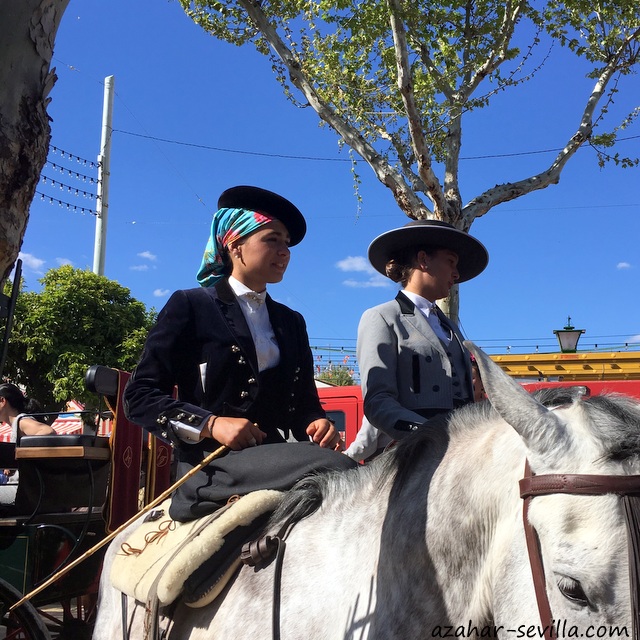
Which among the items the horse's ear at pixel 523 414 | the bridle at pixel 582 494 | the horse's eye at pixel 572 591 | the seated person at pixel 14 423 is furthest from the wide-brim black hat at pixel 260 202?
the seated person at pixel 14 423

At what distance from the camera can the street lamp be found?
39.9ft

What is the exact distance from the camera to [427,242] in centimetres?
304

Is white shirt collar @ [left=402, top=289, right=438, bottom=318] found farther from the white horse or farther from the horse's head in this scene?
the horse's head

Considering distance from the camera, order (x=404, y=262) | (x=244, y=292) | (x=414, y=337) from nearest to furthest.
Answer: (x=244, y=292) → (x=414, y=337) → (x=404, y=262)

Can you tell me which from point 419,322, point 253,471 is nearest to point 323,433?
point 253,471

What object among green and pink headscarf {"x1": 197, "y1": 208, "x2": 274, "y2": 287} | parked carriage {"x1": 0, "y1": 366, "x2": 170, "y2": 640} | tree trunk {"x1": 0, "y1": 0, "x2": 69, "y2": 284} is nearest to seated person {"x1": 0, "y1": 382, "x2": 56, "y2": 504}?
parked carriage {"x1": 0, "y1": 366, "x2": 170, "y2": 640}

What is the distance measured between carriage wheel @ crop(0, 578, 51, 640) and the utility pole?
17817 mm

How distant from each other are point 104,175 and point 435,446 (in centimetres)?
2254

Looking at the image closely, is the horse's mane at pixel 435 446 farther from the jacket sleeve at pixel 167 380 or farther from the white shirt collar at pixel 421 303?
the white shirt collar at pixel 421 303

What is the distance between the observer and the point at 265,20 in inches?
352

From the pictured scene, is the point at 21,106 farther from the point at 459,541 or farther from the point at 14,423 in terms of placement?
the point at 14,423

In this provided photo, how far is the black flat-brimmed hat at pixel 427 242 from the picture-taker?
2990 mm

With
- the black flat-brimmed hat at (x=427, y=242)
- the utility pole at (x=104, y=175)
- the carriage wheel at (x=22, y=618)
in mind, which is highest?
the utility pole at (x=104, y=175)

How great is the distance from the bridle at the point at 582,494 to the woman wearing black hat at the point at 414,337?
1011 millimetres
